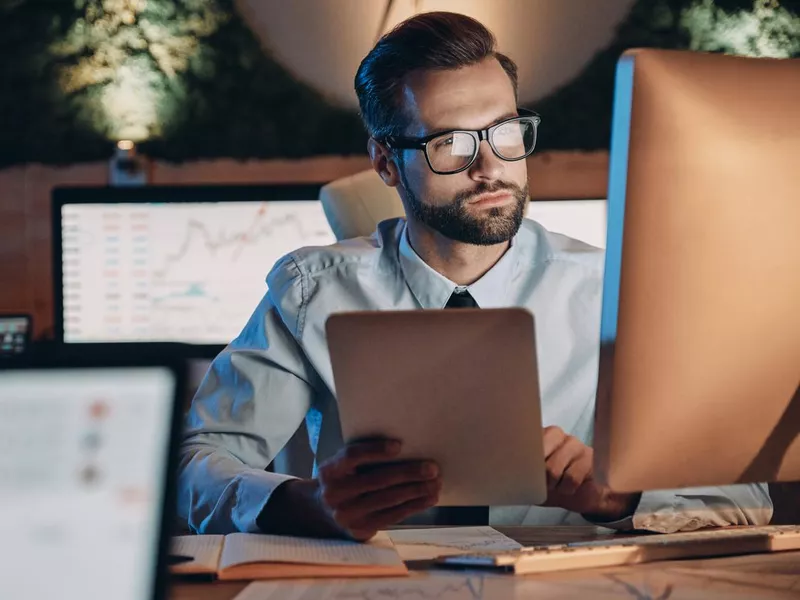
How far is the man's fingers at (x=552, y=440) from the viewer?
95cm

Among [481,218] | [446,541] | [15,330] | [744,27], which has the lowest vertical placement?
[15,330]

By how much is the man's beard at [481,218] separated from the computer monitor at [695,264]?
669 mm

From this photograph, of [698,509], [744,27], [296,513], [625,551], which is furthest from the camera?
[744,27]

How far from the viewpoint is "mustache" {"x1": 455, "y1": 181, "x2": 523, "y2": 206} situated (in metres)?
1.36

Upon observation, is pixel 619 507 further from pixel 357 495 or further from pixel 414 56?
pixel 414 56

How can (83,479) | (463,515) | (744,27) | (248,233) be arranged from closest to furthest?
(83,479)
(463,515)
(248,233)
(744,27)

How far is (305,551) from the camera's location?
0.83m

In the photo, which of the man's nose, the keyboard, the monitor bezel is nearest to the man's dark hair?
the man's nose

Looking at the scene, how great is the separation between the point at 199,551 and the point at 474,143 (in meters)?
0.77

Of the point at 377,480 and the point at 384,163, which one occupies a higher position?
the point at 384,163

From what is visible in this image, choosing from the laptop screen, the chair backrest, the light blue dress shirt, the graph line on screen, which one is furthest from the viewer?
the graph line on screen

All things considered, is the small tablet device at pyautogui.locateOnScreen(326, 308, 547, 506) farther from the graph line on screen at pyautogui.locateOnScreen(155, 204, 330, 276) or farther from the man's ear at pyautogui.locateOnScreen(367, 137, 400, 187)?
the graph line on screen at pyautogui.locateOnScreen(155, 204, 330, 276)

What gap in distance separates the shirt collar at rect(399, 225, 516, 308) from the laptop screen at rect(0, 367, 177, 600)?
0.90 metres

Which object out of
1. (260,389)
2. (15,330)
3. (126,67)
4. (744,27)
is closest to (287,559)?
(260,389)
